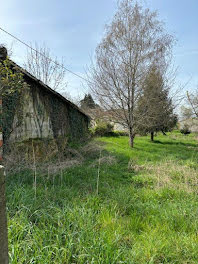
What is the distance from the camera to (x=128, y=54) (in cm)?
988

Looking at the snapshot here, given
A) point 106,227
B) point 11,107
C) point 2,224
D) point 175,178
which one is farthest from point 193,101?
point 2,224

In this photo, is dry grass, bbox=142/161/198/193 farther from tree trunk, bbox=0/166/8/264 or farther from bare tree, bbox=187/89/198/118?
bare tree, bbox=187/89/198/118

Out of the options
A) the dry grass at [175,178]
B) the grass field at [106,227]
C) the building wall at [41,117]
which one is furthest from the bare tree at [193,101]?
the grass field at [106,227]

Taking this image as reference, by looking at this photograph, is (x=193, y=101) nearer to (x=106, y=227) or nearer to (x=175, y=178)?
(x=175, y=178)

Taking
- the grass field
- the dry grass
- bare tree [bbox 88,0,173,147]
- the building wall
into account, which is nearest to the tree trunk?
the grass field

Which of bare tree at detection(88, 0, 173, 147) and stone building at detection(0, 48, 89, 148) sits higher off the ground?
bare tree at detection(88, 0, 173, 147)

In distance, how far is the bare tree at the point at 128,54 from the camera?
31.8 feet

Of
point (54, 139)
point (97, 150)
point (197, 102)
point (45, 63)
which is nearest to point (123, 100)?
point (97, 150)

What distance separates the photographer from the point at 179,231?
87.5 inches

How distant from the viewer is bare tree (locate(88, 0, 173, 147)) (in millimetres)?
9688

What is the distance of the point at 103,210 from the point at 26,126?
5300 mm

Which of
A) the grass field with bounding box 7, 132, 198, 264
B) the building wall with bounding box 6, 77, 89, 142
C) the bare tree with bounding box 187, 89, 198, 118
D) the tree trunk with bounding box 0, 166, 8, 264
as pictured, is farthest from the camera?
the bare tree with bounding box 187, 89, 198, 118

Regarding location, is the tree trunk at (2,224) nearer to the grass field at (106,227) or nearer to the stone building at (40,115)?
the grass field at (106,227)

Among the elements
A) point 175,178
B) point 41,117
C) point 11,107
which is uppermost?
point 11,107
